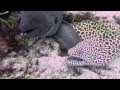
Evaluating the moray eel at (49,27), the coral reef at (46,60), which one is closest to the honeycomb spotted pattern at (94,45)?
the coral reef at (46,60)

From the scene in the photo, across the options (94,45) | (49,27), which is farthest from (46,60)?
(94,45)

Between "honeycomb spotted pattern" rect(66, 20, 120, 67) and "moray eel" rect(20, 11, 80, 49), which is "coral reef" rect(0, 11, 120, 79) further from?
"moray eel" rect(20, 11, 80, 49)

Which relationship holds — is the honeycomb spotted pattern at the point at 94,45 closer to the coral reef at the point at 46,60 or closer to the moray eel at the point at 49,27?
the coral reef at the point at 46,60

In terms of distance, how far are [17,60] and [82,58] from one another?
4.30 ft

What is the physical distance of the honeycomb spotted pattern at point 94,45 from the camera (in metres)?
4.61

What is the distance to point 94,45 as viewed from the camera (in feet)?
15.8

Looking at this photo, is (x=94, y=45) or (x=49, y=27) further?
(x=49, y=27)

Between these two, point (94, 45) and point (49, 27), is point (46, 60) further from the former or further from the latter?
point (94, 45)

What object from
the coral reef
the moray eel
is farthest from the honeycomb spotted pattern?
the moray eel

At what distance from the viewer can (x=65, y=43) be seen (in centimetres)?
531

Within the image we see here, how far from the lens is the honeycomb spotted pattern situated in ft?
15.1
